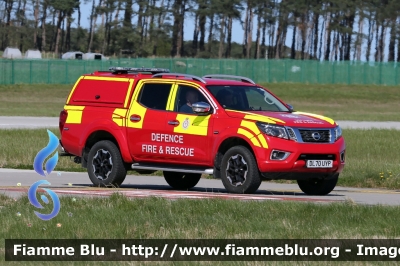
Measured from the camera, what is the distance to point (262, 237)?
33.0ft

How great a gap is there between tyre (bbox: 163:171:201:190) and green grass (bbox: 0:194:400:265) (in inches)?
164

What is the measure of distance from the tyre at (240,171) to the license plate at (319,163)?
0.79 meters

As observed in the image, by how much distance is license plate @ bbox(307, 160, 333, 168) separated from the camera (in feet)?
48.5

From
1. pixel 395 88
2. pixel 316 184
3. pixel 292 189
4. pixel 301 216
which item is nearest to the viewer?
pixel 301 216

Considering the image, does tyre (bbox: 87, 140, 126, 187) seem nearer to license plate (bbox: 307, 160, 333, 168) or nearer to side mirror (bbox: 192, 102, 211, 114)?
side mirror (bbox: 192, 102, 211, 114)

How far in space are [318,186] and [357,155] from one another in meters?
8.20

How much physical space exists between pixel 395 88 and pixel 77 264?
71781mm

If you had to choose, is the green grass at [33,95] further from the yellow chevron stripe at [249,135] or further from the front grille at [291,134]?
the front grille at [291,134]

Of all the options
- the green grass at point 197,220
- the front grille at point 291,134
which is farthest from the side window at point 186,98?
the green grass at point 197,220

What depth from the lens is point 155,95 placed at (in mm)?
16234

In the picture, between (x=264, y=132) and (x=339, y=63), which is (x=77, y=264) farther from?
(x=339, y=63)

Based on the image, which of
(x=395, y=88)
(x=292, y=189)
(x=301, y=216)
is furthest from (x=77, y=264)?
(x=395, y=88)

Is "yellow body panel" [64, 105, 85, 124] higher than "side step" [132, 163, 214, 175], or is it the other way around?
"yellow body panel" [64, 105, 85, 124]

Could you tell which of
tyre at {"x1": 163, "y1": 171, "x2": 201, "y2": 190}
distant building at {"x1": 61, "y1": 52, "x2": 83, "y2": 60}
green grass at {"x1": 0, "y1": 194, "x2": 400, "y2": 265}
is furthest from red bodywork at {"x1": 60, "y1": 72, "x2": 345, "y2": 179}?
distant building at {"x1": 61, "y1": 52, "x2": 83, "y2": 60}
